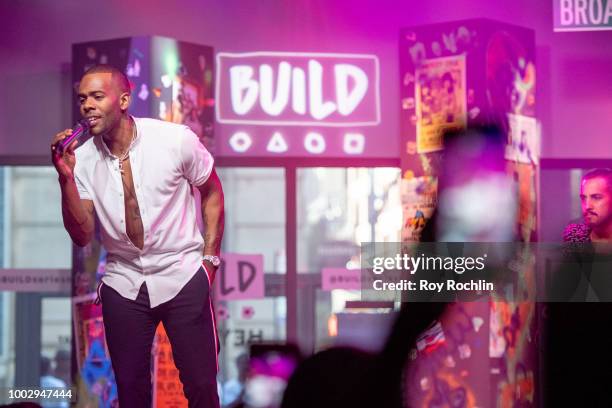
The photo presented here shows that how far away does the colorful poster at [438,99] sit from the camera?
4.71 metres

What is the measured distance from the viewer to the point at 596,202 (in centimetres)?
448

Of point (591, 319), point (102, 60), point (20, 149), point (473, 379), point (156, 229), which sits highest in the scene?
point (102, 60)

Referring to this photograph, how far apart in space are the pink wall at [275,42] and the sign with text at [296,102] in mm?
65

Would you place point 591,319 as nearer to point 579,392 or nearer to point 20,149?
point 579,392

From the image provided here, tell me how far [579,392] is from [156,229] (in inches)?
75.0

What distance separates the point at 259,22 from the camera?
16.6 ft

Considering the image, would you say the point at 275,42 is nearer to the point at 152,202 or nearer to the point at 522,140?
the point at 522,140

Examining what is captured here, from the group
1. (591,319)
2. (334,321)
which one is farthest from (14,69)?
(591,319)

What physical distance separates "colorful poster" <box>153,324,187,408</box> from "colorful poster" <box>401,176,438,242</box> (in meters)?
1.27

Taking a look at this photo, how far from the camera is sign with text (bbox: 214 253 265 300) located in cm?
498

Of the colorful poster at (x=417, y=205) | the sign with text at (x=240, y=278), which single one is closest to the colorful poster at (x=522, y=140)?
the colorful poster at (x=417, y=205)

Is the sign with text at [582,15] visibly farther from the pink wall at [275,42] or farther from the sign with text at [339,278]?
the sign with text at [339,278]

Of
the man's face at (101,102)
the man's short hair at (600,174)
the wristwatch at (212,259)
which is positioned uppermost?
the man's face at (101,102)

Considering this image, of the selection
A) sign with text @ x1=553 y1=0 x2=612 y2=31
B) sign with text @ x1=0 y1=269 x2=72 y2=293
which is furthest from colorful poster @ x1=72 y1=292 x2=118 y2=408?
sign with text @ x1=553 y1=0 x2=612 y2=31
